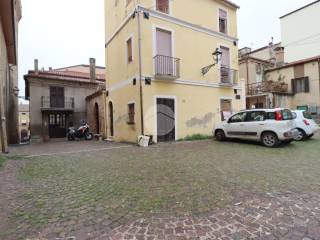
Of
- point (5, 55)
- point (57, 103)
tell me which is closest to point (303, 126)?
point (5, 55)

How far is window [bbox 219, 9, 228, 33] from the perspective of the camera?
46.1 ft

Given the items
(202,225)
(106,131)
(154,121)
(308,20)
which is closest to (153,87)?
(154,121)

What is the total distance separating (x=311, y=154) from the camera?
718 centimetres

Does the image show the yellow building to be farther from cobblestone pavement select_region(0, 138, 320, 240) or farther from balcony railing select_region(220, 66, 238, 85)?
cobblestone pavement select_region(0, 138, 320, 240)

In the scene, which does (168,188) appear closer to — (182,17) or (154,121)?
(154,121)

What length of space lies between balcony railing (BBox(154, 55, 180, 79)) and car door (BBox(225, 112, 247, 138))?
3.55 m

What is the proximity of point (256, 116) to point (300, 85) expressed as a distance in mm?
14614

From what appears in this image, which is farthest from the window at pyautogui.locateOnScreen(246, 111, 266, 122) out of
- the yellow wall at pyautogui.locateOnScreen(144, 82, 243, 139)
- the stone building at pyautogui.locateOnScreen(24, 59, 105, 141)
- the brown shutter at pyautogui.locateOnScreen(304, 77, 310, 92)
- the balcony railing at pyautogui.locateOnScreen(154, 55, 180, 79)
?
the brown shutter at pyautogui.locateOnScreen(304, 77, 310, 92)

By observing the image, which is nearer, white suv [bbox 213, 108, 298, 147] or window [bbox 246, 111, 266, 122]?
white suv [bbox 213, 108, 298, 147]

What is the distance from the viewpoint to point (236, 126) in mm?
9859

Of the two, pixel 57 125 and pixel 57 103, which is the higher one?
pixel 57 103

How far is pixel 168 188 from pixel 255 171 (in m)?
2.42

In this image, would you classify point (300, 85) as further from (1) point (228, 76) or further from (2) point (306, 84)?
(1) point (228, 76)

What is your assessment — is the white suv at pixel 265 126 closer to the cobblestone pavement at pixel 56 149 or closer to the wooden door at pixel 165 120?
the wooden door at pixel 165 120
